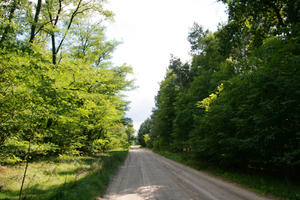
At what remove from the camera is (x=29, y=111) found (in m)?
5.27

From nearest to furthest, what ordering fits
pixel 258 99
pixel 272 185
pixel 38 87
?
pixel 38 87 → pixel 272 185 → pixel 258 99

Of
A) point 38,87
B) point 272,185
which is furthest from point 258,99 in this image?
point 38,87

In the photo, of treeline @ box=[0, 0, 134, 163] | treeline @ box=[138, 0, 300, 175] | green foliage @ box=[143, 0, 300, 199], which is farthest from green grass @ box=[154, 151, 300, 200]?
treeline @ box=[0, 0, 134, 163]

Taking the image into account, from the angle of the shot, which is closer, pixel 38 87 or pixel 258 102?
pixel 38 87

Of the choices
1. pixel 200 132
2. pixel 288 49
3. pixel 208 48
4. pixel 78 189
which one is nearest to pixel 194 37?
pixel 208 48

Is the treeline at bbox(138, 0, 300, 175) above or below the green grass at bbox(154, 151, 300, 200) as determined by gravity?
above

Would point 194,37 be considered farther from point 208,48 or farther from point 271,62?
point 271,62

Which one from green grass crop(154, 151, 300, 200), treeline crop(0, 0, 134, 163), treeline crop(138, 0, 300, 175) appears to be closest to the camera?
treeline crop(0, 0, 134, 163)

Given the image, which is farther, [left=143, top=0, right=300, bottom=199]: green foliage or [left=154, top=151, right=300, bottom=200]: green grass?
[left=143, top=0, right=300, bottom=199]: green foliage

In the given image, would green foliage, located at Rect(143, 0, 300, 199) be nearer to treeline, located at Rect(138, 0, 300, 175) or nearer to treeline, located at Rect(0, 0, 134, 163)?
treeline, located at Rect(138, 0, 300, 175)

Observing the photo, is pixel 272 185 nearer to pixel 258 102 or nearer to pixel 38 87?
pixel 258 102

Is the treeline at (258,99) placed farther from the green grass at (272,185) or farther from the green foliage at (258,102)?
the green grass at (272,185)

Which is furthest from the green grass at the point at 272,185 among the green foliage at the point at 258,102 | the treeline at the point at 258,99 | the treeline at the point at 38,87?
the treeline at the point at 38,87

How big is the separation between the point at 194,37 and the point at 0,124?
28686 millimetres
